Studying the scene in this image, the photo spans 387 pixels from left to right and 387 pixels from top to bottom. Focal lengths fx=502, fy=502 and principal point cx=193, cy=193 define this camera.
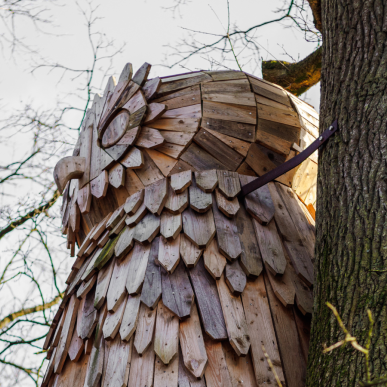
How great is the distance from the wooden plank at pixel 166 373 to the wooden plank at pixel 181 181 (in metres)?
0.92

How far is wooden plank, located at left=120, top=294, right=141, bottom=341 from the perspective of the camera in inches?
91.6

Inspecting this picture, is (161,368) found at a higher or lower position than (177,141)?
lower

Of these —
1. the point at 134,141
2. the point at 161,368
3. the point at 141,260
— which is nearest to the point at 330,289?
the point at 161,368

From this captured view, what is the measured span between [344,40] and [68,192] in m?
2.01

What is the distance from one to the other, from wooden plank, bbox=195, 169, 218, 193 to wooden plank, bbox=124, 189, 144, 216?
0.34 m

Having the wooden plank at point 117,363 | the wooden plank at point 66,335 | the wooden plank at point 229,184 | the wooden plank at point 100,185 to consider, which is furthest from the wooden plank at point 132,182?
the wooden plank at point 117,363

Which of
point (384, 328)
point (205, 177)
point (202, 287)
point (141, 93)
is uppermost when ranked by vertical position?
point (141, 93)

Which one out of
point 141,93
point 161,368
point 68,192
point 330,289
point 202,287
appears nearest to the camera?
point 330,289

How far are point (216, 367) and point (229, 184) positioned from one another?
102 centimetres

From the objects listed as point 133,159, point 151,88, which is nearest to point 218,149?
point 133,159

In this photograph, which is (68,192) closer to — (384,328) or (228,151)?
(228,151)

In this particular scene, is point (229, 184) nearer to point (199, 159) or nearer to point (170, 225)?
point (199, 159)

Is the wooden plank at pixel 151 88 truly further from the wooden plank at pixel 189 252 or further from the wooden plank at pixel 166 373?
the wooden plank at pixel 166 373

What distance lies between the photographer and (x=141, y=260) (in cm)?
259
